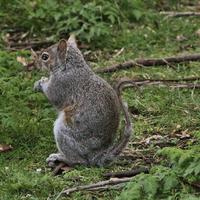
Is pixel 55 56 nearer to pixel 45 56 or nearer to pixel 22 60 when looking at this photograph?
pixel 45 56

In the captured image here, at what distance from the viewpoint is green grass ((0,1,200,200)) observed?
19.7ft

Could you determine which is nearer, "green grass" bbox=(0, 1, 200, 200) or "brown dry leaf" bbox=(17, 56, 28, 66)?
"green grass" bbox=(0, 1, 200, 200)

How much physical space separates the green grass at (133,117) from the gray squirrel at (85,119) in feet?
0.42

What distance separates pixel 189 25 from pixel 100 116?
14.5 ft

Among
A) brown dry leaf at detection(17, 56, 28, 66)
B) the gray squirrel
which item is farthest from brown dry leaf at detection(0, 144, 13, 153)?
brown dry leaf at detection(17, 56, 28, 66)

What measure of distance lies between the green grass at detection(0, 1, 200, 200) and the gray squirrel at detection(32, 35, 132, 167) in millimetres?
127

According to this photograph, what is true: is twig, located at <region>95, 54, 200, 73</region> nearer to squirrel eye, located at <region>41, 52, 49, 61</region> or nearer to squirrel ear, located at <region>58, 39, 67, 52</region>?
squirrel eye, located at <region>41, 52, 49, 61</region>

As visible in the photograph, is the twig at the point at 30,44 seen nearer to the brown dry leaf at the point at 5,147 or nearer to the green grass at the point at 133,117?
the green grass at the point at 133,117

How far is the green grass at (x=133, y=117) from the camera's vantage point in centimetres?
601

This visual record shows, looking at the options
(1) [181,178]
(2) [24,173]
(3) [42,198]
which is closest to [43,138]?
(2) [24,173]

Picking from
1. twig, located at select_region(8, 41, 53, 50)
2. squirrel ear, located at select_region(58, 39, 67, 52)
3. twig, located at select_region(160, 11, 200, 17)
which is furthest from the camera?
twig, located at select_region(160, 11, 200, 17)

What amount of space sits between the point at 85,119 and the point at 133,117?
1.38 metres

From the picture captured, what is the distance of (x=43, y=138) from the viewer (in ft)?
23.4

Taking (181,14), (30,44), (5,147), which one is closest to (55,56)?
(5,147)
